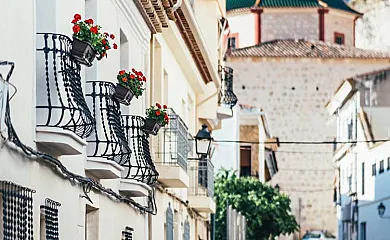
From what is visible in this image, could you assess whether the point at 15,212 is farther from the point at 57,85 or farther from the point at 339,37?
the point at 339,37

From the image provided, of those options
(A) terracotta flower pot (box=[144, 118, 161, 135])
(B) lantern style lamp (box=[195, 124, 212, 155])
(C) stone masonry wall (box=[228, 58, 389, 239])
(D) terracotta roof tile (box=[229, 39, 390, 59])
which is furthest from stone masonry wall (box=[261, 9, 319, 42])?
(A) terracotta flower pot (box=[144, 118, 161, 135])

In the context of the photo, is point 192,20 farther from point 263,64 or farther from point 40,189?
point 263,64

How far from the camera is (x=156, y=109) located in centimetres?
1706

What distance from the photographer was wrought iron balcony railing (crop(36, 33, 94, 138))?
36.3 feet

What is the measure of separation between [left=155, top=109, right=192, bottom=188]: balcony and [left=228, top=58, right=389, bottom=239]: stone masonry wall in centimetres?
5058

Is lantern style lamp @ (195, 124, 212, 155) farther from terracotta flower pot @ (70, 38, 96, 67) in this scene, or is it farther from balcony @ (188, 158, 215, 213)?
terracotta flower pot @ (70, 38, 96, 67)

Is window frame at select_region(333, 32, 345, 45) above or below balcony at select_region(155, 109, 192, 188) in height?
above

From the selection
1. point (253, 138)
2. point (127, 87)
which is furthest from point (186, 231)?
point (253, 138)

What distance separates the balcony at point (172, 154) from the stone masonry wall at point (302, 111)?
50580mm

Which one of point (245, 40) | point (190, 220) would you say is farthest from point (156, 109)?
point (245, 40)

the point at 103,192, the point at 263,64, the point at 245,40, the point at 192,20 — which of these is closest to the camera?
the point at 103,192

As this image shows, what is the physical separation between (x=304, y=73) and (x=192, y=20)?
167 feet

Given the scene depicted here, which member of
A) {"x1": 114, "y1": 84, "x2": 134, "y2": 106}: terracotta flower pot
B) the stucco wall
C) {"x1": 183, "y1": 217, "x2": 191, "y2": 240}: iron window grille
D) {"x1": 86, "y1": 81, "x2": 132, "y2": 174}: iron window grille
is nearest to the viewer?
{"x1": 86, "y1": 81, "x2": 132, "y2": 174}: iron window grille

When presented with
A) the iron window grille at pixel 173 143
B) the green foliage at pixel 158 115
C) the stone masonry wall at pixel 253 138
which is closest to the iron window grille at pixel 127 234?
the green foliage at pixel 158 115
